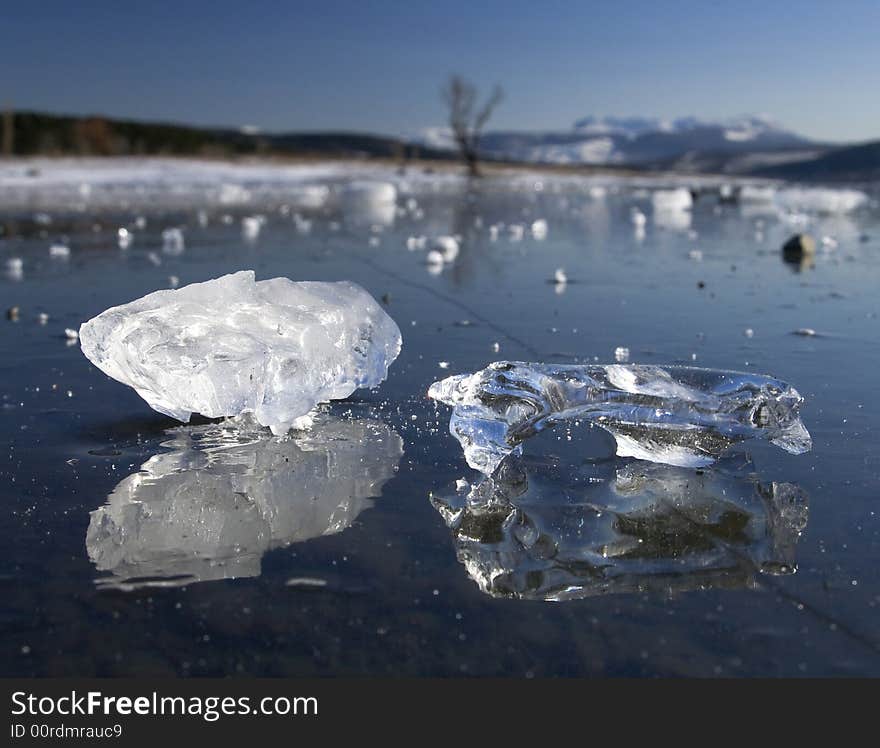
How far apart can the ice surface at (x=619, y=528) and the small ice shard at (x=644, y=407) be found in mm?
93

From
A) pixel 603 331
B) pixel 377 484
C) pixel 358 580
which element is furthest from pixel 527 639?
pixel 603 331

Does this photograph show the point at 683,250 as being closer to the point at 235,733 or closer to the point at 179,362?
the point at 179,362

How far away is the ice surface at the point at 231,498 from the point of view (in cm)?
234

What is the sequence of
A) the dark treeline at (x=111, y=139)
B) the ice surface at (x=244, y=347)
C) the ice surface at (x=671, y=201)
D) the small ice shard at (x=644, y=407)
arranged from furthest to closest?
the dark treeline at (x=111, y=139)
the ice surface at (x=671, y=201)
the ice surface at (x=244, y=347)
the small ice shard at (x=644, y=407)

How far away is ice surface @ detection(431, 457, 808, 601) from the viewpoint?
7.32 feet

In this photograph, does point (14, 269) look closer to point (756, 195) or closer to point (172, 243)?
point (172, 243)

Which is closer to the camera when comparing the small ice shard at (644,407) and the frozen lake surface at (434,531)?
the frozen lake surface at (434,531)

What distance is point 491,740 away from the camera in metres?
1.66

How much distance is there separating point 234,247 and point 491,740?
955cm

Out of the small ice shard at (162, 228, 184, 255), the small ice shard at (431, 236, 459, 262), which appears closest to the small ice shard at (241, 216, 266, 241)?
the small ice shard at (162, 228, 184, 255)

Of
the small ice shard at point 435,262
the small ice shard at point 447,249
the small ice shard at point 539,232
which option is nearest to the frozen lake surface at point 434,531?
the small ice shard at point 435,262

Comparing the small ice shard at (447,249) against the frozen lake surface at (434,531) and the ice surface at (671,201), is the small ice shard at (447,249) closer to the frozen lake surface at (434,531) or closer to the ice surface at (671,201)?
the frozen lake surface at (434,531)

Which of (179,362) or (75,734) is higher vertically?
(179,362)

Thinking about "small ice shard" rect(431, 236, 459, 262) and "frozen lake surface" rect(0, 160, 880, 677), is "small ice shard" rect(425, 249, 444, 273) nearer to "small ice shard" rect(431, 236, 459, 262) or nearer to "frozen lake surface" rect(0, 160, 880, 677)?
"small ice shard" rect(431, 236, 459, 262)
